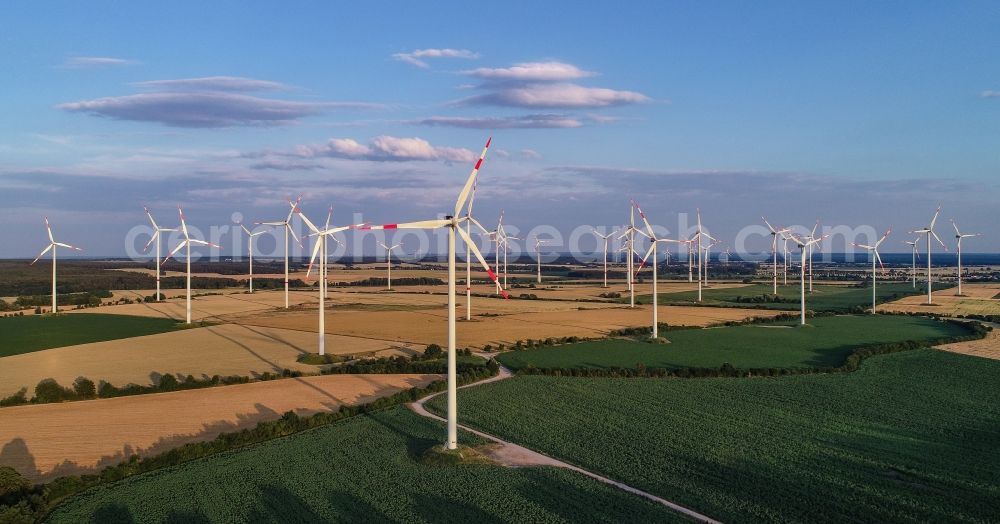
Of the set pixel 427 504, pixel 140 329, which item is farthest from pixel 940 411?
pixel 140 329

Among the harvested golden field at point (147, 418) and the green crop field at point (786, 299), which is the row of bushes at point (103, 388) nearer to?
the harvested golden field at point (147, 418)

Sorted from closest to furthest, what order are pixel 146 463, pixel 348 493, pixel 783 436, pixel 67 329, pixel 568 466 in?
pixel 348 493 < pixel 568 466 < pixel 146 463 < pixel 783 436 < pixel 67 329

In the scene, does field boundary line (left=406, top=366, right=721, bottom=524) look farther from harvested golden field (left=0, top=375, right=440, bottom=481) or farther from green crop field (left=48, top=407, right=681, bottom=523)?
harvested golden field (left=0, top=375, right=440, bottom=481)

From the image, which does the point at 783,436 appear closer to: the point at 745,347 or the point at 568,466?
the point at 568,466

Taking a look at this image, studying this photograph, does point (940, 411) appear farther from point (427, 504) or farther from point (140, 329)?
point (140, 329)

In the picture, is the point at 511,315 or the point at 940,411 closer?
the point at 940,411

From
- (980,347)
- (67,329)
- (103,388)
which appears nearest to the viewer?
(103,388)

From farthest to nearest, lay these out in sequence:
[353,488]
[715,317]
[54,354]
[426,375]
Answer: [715,317] → [54,354] → [426,375] → [353,488]

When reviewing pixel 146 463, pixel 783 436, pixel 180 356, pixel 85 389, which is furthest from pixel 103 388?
pixel 783 436
